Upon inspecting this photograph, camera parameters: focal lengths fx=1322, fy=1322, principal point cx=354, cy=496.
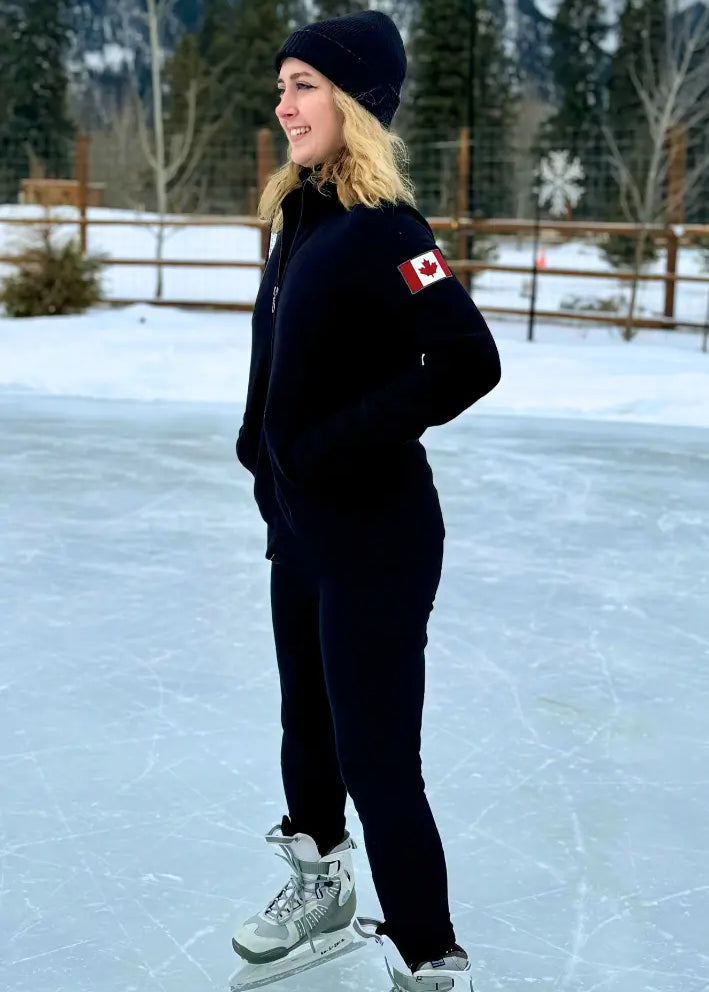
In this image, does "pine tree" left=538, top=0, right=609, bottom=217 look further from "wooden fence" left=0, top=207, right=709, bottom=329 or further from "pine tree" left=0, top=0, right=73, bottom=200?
"wooden fence" left=0, top=207, right=709, bottom=329

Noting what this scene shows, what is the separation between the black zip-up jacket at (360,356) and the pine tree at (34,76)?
32.7m

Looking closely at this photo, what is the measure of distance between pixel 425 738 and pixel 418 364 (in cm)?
144

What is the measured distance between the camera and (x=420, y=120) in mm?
26188

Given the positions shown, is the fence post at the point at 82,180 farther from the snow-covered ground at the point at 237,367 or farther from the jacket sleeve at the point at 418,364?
the jacket sleeve at the point at 418,364

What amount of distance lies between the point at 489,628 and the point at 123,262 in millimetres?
9641

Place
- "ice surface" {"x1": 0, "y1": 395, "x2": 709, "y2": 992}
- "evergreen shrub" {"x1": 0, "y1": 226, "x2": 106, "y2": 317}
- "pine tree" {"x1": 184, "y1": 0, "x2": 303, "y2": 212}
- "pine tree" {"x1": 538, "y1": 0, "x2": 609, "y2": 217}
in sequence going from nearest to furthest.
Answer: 1. "ice surface" {"x1": 0, "y1": 395, "x2": 709, "y2": 992}
2. "evergreen shrub" {"x1": 0, "y1": 226, "x2": 106, "y2": 317}
3. "pine tree" {"x1": 184, "y1": 0, "x2": 303, "y2": 212}
4. "pine tree" {"x1": 538, "y1": 0, "x2": 609, "y2": 217}

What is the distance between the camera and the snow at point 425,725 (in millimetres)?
2027

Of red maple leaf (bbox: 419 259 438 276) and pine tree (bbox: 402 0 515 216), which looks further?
pine tree (bbox: 402 0 515 216)

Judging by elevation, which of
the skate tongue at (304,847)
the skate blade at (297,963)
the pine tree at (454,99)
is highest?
the pine tree at (454,99)

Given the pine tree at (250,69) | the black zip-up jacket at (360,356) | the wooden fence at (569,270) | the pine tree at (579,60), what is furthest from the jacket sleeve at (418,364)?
the pine tree at (579,60)

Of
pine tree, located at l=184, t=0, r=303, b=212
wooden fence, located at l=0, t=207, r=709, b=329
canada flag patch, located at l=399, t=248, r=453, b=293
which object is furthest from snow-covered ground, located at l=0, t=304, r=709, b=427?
pine tree, located at l=184, t=0, r=303, b=212

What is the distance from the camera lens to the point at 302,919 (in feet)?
6.34

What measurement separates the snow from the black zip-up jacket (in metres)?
0.79

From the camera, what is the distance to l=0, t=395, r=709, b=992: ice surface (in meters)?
2.01
